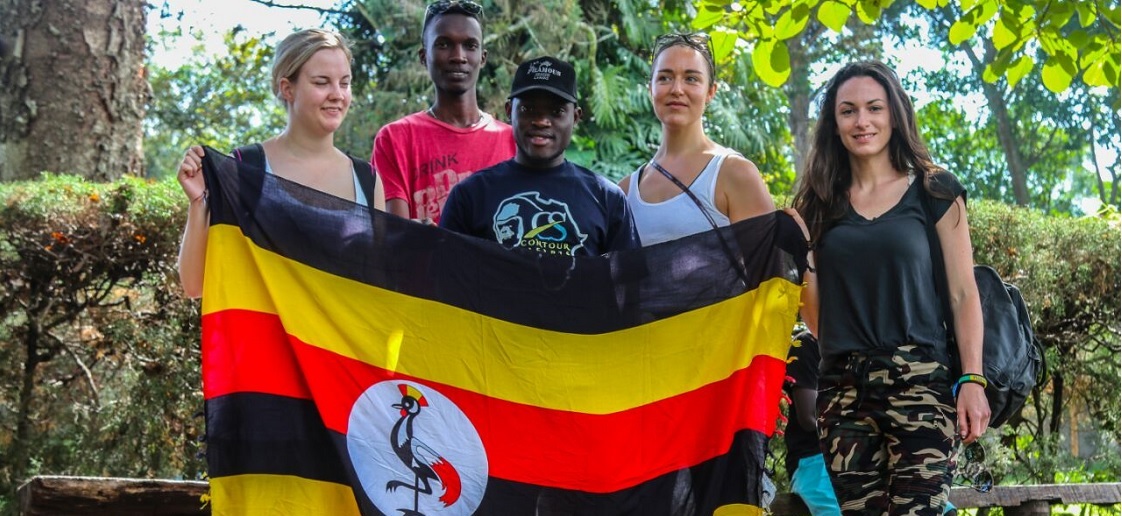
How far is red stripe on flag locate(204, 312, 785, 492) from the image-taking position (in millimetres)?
3475

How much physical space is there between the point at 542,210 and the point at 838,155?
3.39 feet

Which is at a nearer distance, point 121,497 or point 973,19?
Result: point 121,497

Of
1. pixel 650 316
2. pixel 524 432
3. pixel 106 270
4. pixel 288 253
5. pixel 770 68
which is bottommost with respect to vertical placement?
pixel 524 432

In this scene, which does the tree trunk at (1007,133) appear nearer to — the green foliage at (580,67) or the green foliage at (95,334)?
the green foliage at (580,67)

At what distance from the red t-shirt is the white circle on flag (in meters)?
0.87

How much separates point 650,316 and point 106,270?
324cm

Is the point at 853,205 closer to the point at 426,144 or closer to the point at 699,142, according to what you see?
the point at 699,142

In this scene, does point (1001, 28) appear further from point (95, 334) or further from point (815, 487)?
point (95, 334)

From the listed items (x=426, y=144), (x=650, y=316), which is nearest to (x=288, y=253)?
(x=426, y=144)

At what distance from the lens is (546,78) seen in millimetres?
3844

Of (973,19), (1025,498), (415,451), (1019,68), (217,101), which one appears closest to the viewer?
(415,451)

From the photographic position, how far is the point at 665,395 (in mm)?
3705

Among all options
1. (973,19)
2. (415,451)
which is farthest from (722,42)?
(415,451)

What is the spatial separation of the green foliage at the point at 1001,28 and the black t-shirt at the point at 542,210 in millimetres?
1829
